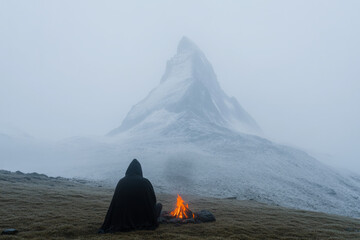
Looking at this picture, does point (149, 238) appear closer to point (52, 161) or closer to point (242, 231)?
point (242, 231)

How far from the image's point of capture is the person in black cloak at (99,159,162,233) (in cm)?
1409

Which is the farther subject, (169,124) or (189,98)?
(189,98)

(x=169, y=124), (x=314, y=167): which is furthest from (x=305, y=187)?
(x=169, y=124)

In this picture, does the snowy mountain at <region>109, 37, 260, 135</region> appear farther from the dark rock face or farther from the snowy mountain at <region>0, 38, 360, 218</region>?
the dark rock face

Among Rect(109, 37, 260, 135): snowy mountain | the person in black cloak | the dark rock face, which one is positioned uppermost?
Rect(109, 37, 260, 135): snowy mountain

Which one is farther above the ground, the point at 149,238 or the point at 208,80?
the point at 208,80

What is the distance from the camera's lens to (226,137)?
339ft

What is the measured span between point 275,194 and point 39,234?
5019cm

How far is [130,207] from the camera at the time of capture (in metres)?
14.2


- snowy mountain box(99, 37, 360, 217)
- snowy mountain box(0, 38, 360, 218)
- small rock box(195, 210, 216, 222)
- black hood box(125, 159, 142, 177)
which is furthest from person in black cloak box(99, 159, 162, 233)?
snowy mountain box(99, 37, 360, 217)

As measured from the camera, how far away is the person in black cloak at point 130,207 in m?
14.1

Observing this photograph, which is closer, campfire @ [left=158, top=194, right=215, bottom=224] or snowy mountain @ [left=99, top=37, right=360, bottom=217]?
campfire @ [left=158, top=194, right=215, bottom=224]

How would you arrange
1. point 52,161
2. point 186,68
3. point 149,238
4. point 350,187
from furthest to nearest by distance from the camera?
1. point 186,68
2. point 52,161
3. point 350,187
4. point 149,238

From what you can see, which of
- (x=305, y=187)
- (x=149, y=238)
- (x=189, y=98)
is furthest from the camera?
(x=189, y=98)
